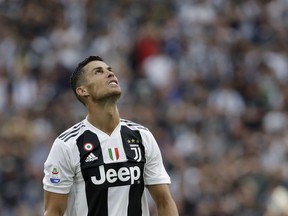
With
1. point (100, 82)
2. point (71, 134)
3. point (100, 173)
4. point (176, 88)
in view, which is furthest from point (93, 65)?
point (176, 88)

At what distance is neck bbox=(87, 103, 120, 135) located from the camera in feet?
25.7

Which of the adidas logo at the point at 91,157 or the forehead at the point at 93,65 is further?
the forehead at the point at 93,65

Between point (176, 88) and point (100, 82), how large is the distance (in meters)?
8.87

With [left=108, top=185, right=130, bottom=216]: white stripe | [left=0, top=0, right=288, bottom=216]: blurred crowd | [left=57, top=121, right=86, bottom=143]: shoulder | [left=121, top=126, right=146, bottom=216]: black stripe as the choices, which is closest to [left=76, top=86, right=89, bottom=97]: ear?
[left=57, top=121, right=86, bottom=143]: shoulder

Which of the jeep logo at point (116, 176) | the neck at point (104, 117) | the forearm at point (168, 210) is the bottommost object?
the forearm at point (168, 210)

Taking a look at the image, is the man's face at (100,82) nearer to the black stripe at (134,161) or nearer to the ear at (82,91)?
the ear at (82,91)

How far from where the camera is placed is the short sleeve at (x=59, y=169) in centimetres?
764

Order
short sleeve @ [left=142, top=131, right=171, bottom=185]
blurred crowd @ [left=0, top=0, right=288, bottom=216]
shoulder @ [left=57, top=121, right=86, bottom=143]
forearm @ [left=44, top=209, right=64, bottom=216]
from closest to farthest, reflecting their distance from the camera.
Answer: forearm @ [left=44, top=209, right=64, bottom=216]
shoulder @ [left=57, top=121, right=86, bottom=143]
short sleeve @ [left=142, top=131, right=171, bottom=185]
blurred crowd @ [left=0, top=0, right=288, bottom=216]

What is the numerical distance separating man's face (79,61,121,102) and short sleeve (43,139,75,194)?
0.44 meters

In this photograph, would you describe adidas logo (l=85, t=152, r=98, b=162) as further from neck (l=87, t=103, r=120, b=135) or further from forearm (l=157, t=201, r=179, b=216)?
forearm (l=157, t=201, r=179, b=216)

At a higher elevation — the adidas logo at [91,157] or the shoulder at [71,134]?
the shoulder at [71,134]

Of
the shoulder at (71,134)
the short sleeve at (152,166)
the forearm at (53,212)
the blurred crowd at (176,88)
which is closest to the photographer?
the forearm at (53,212)

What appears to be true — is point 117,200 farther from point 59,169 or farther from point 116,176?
point 59,169

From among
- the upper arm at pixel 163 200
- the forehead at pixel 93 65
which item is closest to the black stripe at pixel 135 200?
the upper arm at pixel 163 200
